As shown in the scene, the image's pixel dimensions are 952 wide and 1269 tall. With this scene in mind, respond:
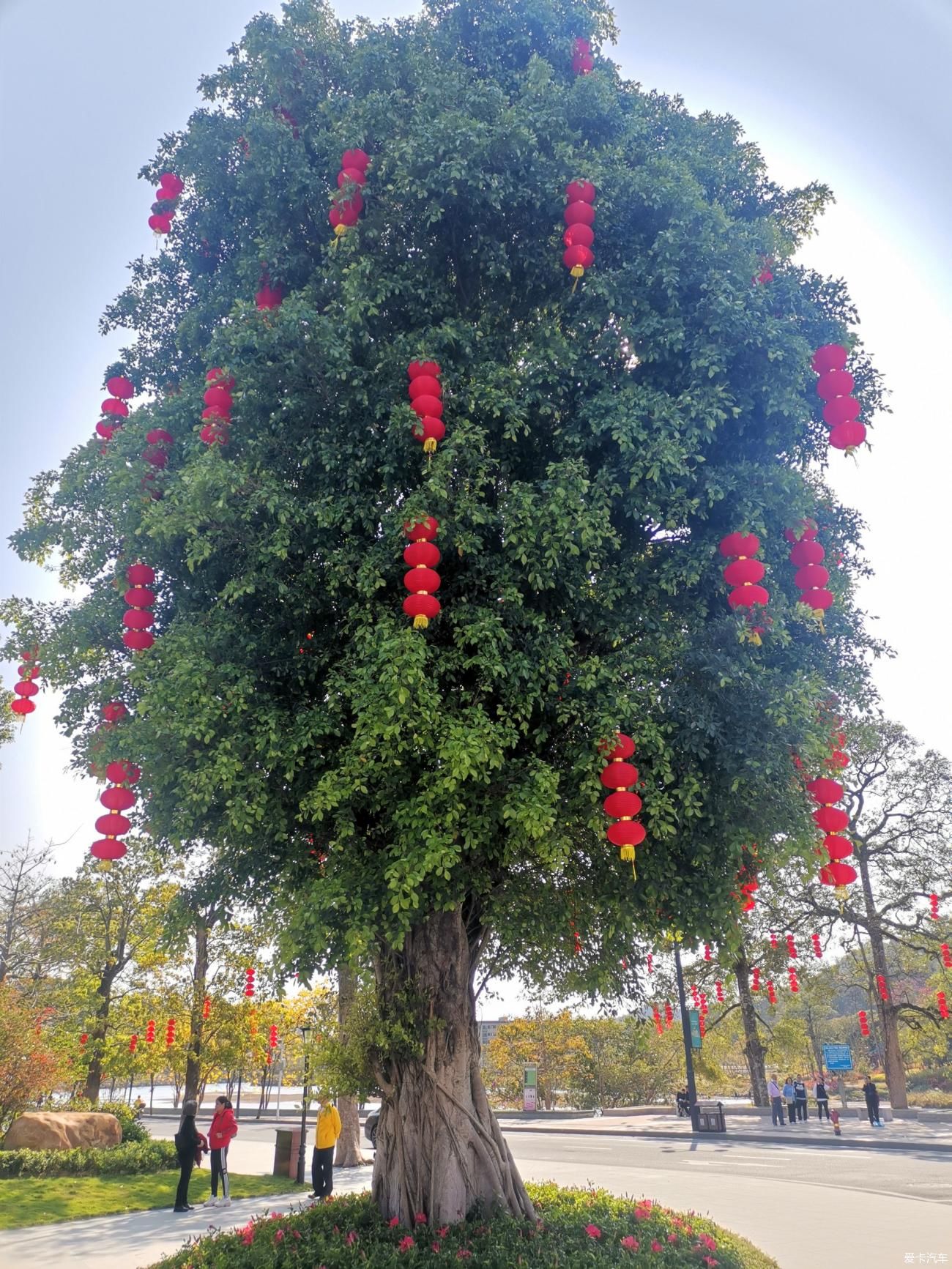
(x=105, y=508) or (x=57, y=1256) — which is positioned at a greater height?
(x=105, y=508)

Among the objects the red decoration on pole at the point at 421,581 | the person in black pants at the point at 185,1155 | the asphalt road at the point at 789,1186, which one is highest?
the red decoration on pole at the point at 421,581

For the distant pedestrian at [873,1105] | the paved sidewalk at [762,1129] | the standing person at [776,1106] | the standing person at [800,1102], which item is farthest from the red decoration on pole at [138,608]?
the standing person at [800,1102]

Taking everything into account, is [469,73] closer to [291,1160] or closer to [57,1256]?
[57,1256]

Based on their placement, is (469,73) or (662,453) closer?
(662,453)

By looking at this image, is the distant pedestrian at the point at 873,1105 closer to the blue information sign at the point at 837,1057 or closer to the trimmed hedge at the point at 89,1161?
the blue information sign at the point at 837,1057

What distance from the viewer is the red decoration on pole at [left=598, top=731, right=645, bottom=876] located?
5457mm

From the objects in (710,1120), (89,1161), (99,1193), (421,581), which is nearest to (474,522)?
(421,581)

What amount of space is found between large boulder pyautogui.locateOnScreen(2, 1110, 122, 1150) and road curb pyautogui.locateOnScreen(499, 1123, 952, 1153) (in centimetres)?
915

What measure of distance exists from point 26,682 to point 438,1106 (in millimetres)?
5455

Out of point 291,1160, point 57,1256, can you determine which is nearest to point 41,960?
point 291,1160

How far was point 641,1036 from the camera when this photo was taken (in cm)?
802

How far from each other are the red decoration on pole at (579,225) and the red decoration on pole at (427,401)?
1384mm

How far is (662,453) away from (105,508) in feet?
17.2

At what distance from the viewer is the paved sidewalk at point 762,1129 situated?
1748cm
